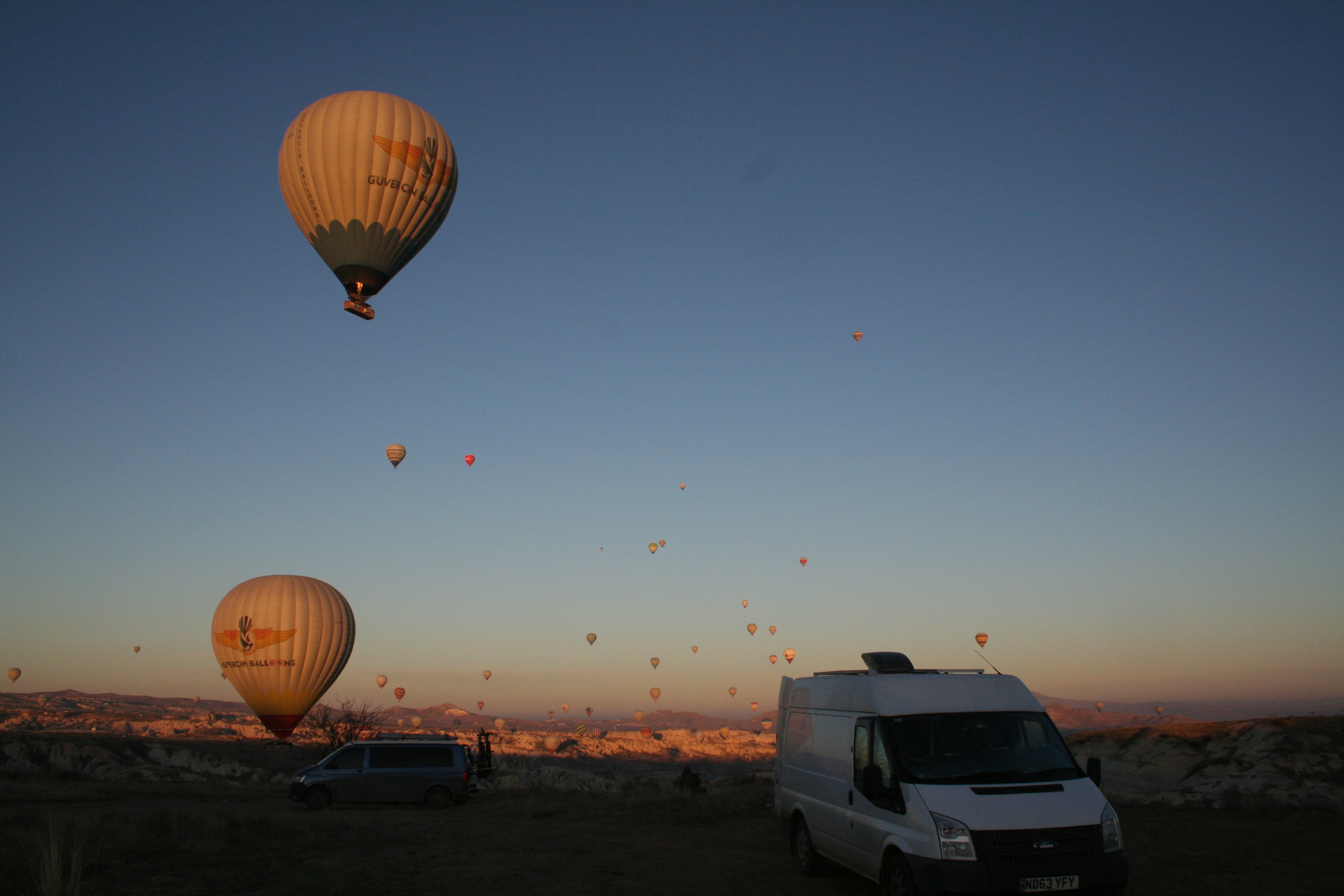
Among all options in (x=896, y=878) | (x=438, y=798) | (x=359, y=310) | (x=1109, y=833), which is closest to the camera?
(x=1109, y=833)

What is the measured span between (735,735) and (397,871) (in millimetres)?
149496

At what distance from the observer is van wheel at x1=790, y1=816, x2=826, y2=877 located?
37.3 ft

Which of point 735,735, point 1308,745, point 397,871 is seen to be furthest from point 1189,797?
point 735,735

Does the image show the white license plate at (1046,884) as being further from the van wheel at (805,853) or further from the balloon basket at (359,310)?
the balloon basket at (359,310)

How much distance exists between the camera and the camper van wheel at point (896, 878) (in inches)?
333

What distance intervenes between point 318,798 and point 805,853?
47.6 feet

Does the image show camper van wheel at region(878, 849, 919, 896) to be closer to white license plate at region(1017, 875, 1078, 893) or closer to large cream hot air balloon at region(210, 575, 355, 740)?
white license plate at region(1017, 875, 1078, 893)

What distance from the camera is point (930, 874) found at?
8.20 m

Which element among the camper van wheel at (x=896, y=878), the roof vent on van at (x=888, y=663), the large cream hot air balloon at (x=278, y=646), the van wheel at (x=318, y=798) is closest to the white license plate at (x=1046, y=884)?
the camper van wheel at (x=896, y=878)

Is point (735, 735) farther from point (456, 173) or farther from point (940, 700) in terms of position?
point (940, 700)

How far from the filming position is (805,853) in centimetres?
1152

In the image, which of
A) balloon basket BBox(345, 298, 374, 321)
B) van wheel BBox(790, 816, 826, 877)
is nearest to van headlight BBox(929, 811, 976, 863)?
van wheel BBox(790, 816, 826, 877)

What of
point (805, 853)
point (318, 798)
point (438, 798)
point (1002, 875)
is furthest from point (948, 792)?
point (318, 798)

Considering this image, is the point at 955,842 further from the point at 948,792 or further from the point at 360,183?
the point at 360,183
